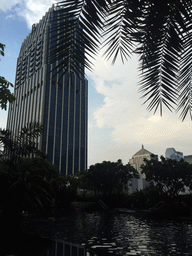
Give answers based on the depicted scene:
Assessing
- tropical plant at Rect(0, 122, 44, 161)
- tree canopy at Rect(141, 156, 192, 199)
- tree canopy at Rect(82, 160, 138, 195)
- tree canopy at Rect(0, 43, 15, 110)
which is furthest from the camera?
tree canopy at Rect(82, 160, 138, 195)

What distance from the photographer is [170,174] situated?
74.3 ft

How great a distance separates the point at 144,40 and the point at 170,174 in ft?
74.1

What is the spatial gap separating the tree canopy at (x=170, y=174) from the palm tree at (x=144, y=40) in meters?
22.0

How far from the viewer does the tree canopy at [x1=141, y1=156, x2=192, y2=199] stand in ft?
73.5

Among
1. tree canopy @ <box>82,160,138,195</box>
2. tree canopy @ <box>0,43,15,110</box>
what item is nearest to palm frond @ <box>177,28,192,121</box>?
tree canopy @ <box>0,43,15,110</box>

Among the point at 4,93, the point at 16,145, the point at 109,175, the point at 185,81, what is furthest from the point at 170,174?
the point at 185,81

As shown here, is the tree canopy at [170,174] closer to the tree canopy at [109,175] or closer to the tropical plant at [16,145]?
the tree canopy at [109,175]

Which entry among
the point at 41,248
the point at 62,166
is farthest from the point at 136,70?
the point at 62,166

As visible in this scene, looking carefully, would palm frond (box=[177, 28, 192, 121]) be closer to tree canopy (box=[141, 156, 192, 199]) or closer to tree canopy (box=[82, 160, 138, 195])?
tree canopy (box=[141, 156, 192, 199])

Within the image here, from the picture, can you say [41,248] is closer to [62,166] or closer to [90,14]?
[90,14]

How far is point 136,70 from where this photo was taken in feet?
8.16

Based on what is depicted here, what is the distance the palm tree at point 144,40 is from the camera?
187cm

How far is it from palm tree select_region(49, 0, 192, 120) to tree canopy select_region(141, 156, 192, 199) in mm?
22049

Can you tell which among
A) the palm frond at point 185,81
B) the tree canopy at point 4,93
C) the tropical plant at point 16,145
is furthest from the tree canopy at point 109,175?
the palm frond at point 185,81
